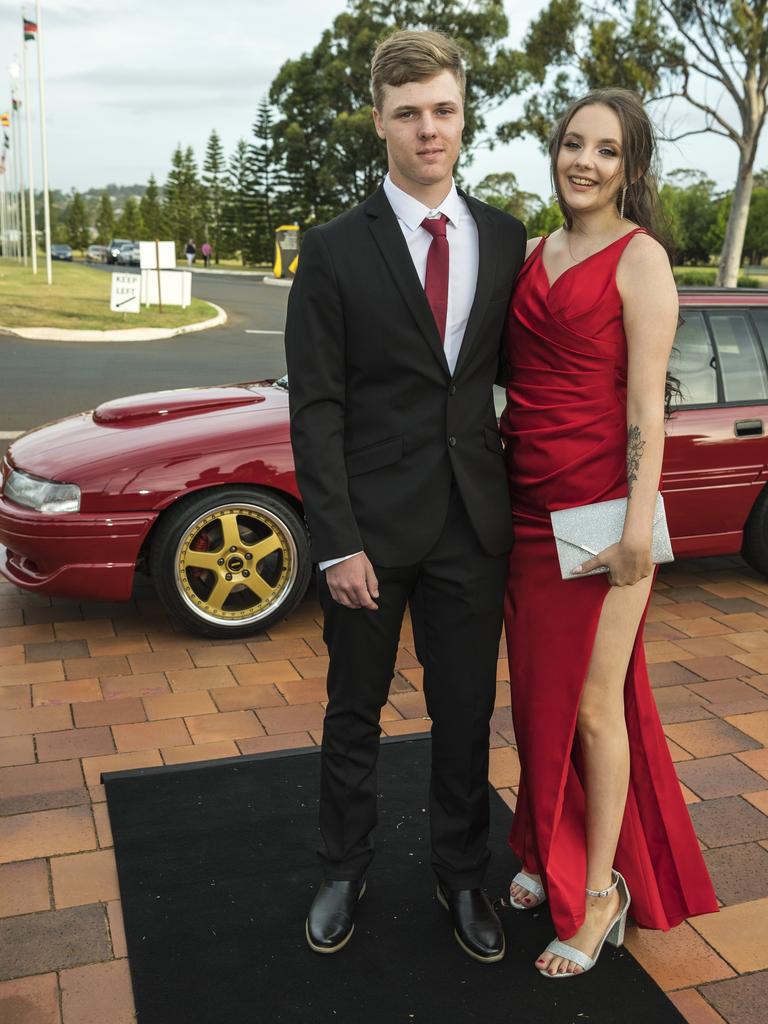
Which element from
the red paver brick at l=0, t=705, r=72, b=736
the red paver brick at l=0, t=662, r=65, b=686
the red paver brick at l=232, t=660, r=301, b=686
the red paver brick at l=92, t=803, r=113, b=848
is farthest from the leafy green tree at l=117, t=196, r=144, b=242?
the red paver brick at l=92, t=803, r=113, b=848

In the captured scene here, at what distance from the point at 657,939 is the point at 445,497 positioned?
48.6 inches

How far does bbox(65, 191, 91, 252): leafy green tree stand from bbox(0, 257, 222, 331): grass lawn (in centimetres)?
7059

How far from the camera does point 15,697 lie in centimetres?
397

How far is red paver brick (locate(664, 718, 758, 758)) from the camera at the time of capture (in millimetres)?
3670

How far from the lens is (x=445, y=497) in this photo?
2453 millimetres

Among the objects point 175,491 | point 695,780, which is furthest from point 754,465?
point 175,491

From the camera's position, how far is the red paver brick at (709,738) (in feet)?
12.0

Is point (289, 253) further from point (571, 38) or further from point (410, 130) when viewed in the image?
Result: point (410, 130)

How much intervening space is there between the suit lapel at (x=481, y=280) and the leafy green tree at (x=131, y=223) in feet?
300

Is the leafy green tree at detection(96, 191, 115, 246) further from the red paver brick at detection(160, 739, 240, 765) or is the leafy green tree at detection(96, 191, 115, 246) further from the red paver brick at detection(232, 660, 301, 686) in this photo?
the red paver brick at detection(160, 739, 240, 765)

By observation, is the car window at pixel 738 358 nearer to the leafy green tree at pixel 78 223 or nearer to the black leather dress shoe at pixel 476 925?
the black leather dress shoe at pixel 476 925

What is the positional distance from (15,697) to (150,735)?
0.62 m

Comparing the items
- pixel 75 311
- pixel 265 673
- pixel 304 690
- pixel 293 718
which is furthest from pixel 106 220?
pixel 293 718

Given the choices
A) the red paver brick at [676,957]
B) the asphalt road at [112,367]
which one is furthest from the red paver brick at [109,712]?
the asphalt road at [112,367]
